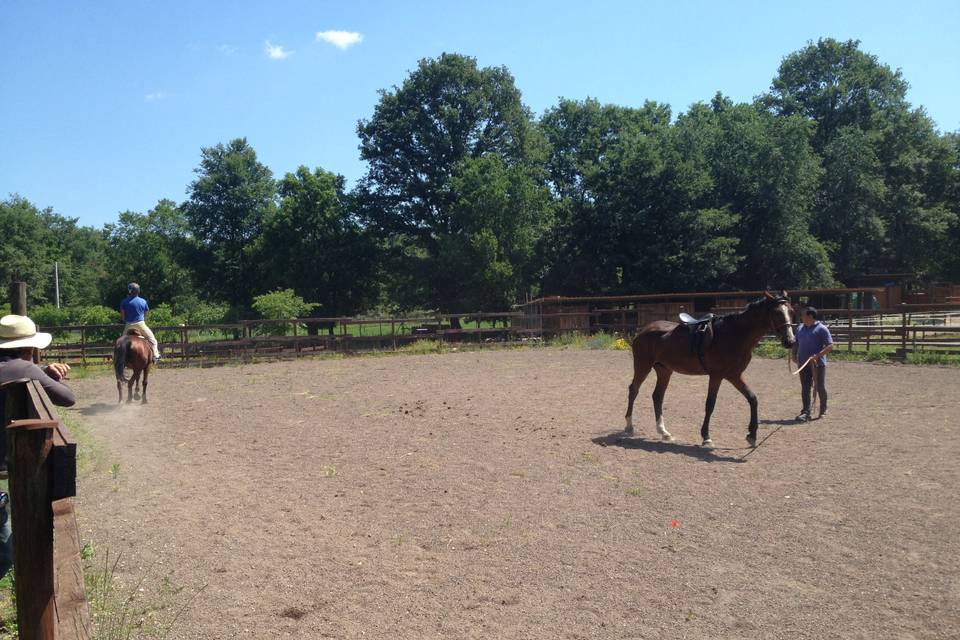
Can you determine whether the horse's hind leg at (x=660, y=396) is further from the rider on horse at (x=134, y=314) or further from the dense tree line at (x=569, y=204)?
the dense tree line at (x=569, y=204)

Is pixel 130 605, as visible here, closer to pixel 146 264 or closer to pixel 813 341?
pixel 813 341

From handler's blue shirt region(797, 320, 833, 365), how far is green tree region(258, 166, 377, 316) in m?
31.7

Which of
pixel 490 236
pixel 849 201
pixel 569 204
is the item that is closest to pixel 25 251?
pixel 490 236

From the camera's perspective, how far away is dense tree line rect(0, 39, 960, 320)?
36219 millimetres

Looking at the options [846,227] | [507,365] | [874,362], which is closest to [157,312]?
[507,365]

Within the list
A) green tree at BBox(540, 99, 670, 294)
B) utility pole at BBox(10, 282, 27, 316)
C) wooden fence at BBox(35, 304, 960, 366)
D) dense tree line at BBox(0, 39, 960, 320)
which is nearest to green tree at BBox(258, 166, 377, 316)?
dense tree line at BBox(0, 39, 960, 320)

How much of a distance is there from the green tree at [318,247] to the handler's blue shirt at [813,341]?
31.7m

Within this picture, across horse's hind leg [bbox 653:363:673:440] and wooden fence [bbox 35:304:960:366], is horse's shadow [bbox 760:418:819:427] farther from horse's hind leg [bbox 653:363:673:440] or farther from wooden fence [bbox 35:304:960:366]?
wooden fence [bbox 35:304:960:366]

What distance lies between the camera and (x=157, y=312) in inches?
1282

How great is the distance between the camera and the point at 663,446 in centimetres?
924

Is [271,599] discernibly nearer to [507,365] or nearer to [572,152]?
[507,365]

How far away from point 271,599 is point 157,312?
31325 millimetres

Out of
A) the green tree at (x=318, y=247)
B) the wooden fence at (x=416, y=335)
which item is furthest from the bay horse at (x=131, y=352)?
the green tree at (x=318, y=247)

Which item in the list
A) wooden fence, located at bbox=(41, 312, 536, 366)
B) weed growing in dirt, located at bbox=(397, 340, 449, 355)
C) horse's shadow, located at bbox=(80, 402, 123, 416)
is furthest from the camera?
weed growing in dirt, located at bbox=(397, 340, 449, 355)
